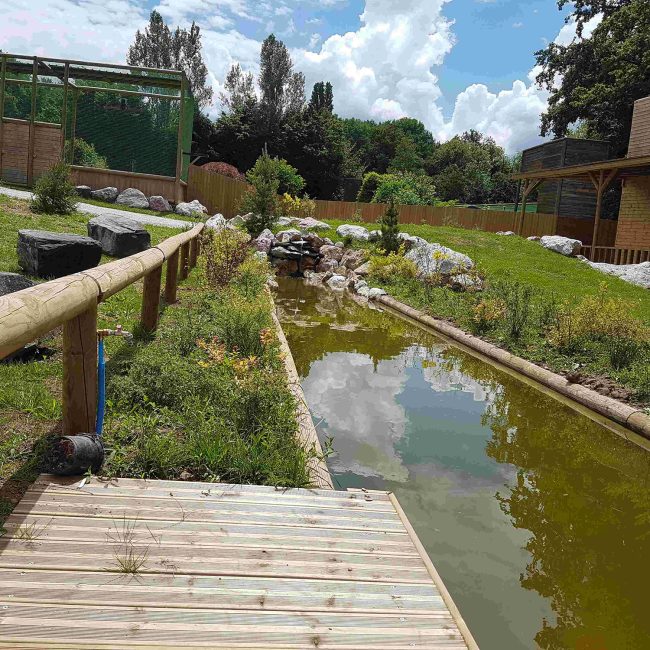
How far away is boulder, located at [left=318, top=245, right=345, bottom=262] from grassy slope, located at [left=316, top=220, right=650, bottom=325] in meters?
1.11

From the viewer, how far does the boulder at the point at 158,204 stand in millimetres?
19531

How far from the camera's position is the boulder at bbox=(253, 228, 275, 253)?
64.8 ft

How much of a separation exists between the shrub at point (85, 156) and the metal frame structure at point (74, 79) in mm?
297

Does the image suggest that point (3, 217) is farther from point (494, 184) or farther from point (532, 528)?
point (494, 184)

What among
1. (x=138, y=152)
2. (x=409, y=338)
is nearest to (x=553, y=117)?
(x=138, y=152)

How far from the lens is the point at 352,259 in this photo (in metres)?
20.2

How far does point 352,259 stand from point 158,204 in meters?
6.45

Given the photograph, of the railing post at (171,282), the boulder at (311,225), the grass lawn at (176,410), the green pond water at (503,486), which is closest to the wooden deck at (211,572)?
the grass lawn at (176,410)

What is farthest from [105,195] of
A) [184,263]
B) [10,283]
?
[10,283]

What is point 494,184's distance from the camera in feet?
182

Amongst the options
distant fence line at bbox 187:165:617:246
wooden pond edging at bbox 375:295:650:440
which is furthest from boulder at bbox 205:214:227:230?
distant fence line at bbox 187:165:617:246

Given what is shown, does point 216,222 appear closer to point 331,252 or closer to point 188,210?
point 188,210

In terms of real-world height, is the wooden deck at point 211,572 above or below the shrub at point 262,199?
below

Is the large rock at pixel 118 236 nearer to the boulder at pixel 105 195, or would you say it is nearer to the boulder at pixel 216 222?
the boulder at pixel 216 222
